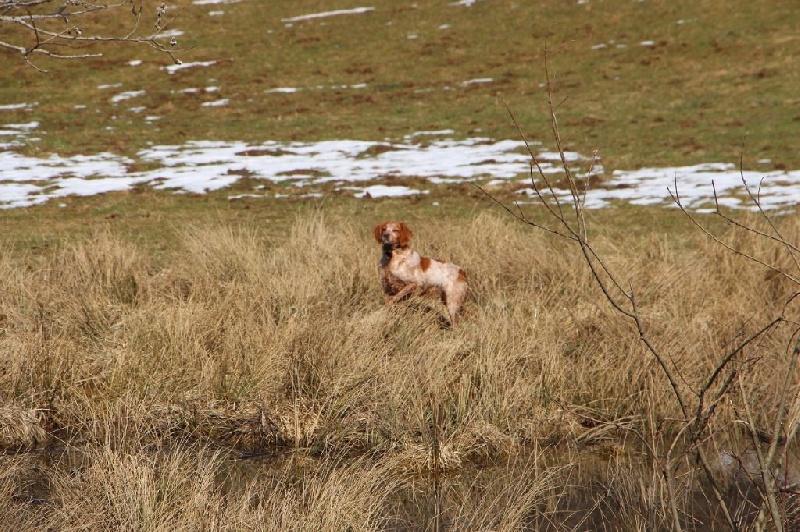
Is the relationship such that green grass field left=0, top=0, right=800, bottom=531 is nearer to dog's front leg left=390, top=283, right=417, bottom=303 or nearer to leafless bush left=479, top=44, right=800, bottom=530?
leafless bush left=479, top=44, right=800, bottom=530

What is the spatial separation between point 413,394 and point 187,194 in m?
9.60

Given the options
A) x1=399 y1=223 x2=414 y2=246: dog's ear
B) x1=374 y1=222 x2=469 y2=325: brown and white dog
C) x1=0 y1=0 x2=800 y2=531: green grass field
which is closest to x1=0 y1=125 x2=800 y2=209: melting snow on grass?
x1=0 y1=0 x2=800 y2=531: green grass field

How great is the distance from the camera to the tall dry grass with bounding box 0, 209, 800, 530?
427 cm

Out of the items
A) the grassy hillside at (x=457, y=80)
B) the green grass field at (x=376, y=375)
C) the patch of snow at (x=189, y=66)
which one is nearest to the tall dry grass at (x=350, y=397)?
the green grass field at (x=376, y=375)

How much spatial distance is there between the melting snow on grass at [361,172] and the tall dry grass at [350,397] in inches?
237

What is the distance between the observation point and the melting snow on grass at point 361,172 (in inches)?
534

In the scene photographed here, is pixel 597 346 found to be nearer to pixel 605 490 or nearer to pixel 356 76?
pixel 605 490

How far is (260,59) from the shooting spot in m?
28.5

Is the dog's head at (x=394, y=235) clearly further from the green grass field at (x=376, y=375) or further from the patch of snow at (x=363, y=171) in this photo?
the patch of snow at (x=363, y=171)

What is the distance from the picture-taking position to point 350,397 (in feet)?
18.7

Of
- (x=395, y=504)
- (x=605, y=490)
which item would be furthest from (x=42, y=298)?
(x=605, y=490)

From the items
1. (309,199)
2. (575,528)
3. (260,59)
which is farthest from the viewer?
(260,59)

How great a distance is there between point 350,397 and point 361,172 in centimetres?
1067

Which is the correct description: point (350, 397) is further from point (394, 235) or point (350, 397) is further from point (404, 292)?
point (394, 235)
